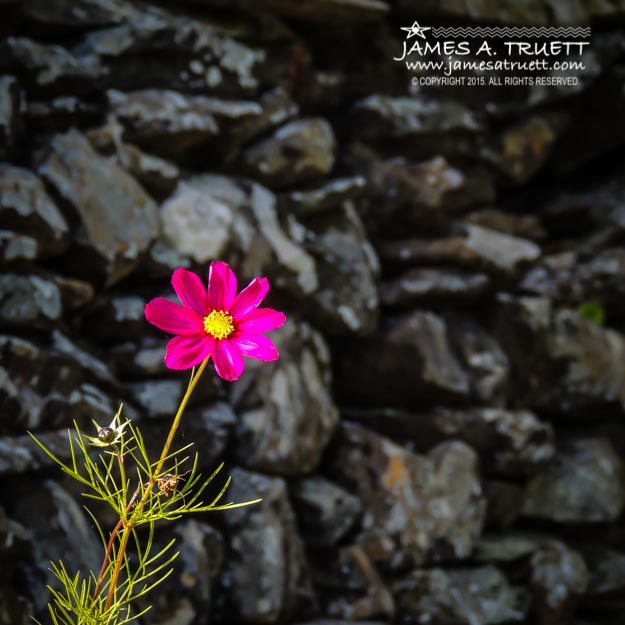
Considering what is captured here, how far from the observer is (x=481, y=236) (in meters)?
3.12

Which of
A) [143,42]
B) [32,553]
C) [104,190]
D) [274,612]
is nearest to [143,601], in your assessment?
[32,553]

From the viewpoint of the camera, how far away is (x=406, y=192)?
9.78 ft

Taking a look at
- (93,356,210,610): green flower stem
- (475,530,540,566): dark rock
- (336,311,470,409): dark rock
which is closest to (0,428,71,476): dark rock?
(93,356,210,610): green flower stem

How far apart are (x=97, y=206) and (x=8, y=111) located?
30 centimetres

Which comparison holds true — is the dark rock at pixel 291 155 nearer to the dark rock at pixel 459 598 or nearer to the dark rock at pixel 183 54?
the dark rock at pixel 183 54

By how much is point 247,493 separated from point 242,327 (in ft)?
4.38

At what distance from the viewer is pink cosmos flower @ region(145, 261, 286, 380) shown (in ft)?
2.91

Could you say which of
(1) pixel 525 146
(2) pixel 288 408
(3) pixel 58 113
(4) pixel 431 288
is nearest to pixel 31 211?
(3) pixel 58 113

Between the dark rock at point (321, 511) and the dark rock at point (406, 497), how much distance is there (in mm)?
126

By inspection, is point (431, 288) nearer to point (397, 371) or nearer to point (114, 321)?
point (397, 371)

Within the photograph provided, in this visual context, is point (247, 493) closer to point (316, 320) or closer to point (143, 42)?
point (316, 320)

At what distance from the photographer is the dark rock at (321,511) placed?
2363 mm

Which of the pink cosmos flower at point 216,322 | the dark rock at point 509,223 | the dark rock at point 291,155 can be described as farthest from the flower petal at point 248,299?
the dark rock at point 509,223

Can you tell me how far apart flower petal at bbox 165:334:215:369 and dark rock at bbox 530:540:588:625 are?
2309 mm
